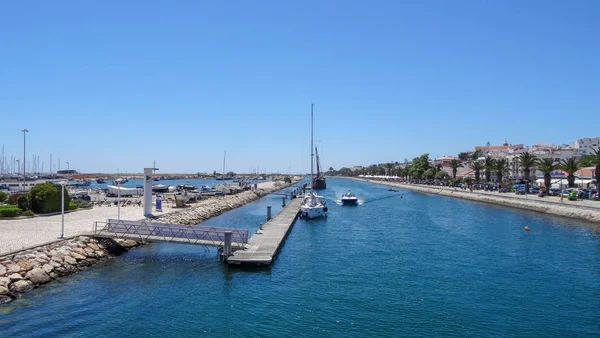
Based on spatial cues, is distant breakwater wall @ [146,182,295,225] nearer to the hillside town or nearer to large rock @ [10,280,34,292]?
large rock @ [10,280,34,292]

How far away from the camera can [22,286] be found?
74.5ft

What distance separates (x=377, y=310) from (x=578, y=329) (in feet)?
27.4

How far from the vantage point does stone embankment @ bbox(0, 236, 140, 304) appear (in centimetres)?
2256

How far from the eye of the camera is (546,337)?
1761 cm

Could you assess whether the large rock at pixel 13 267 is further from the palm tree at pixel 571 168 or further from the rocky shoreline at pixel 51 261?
the palm tree at pixel 571 168

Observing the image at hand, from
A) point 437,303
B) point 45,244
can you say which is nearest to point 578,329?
point 437,303

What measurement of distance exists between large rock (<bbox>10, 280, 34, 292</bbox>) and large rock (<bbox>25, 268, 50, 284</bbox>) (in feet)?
1.13

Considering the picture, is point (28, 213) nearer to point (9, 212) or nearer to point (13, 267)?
point (9, 212)

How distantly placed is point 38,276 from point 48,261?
1944 millimetres

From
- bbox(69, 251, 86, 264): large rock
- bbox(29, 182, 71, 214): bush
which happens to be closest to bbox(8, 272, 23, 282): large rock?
bbox(69, 251, 86, 264): large rock

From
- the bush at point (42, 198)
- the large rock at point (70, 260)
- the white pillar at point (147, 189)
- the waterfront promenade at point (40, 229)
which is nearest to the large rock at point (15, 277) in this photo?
the waterfront promenade at point (40, 229)

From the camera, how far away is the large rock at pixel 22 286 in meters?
22.3

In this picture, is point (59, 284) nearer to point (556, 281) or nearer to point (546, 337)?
point (546, 337)

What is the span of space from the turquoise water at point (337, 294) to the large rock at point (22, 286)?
0.64 m
